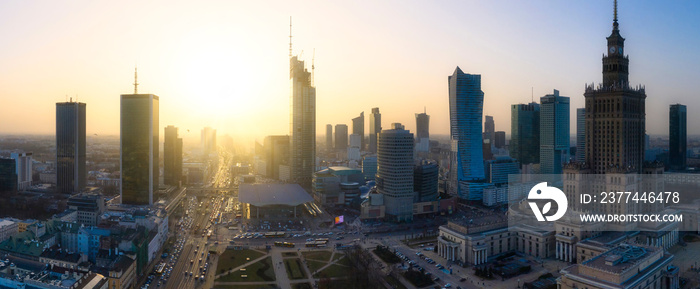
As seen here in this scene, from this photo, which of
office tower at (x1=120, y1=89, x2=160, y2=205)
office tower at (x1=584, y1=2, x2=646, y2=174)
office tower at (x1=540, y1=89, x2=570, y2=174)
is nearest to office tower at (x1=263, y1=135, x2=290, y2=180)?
office tower at (x1=120, y1=89, x2=160, y2=205)

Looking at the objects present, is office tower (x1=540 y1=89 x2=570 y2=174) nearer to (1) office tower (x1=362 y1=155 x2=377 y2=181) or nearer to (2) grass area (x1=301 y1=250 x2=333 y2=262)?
(1) office tower (x1=362 y1=155 x2=377 y2=181)

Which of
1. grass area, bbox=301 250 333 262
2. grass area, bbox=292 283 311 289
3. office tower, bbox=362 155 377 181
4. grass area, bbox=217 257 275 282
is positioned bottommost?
grass area, bbox=292 283 311 289

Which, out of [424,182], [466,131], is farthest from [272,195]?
[466,131]

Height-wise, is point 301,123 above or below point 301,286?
above

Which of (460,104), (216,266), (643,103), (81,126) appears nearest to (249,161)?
(81,126)

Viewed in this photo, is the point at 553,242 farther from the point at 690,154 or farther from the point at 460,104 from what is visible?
the point at 690,154

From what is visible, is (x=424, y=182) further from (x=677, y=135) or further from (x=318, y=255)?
(x=677, y=135)

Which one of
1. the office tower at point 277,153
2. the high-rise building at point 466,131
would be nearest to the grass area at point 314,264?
the high-rise building at point 466,131
